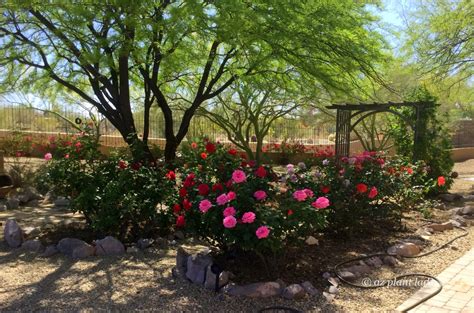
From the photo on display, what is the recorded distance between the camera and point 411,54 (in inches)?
500

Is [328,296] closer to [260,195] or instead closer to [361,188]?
[260,195]

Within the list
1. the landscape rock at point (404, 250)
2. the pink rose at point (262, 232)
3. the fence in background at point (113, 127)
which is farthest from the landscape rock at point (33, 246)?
the fence in background at point (113, 127)

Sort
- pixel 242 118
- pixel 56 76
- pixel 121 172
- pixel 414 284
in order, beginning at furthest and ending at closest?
pixel 242 118
pixel 56 76
pixel 121 172
pixel 414 284

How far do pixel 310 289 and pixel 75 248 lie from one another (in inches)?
113

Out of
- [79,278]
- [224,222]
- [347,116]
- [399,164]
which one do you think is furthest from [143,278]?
[347,116]

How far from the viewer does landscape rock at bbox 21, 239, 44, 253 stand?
6.02 meters

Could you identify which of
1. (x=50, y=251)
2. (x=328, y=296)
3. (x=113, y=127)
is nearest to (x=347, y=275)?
(x=328, y=296)

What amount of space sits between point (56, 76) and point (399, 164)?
5683mm

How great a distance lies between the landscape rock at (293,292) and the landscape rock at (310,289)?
0.27 ft

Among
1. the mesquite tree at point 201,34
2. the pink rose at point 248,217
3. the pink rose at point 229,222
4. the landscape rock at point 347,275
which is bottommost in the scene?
the landscape rock at point 347,275

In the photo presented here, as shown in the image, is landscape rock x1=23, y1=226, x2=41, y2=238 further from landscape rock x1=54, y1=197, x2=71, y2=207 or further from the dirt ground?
landscape rock x1=54, y1=197, x2=71, y2=207

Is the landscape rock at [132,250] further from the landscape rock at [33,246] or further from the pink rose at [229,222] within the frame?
the pink rose at [229,222]

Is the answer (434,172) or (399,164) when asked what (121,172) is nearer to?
(399,164)

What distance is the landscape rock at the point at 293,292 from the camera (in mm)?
4277
